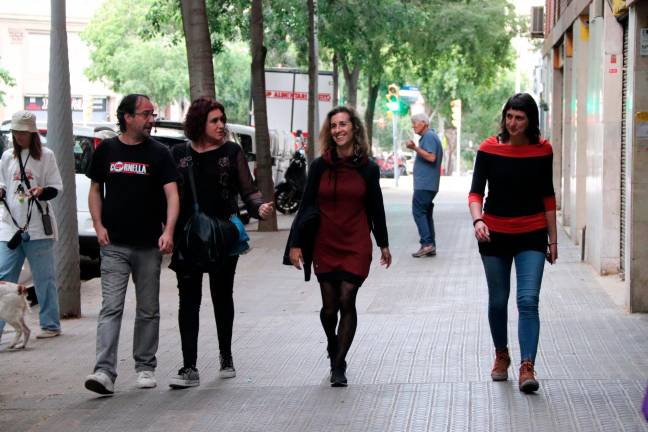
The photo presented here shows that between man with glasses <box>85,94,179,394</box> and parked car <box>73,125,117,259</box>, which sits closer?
man with glasses <box>85,94,179,394</box>

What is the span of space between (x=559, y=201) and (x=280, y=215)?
671 cm

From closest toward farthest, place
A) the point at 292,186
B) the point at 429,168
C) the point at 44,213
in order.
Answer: the point at 44,213
the point at 429,168
the point at 292,186

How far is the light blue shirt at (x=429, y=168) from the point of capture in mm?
16188

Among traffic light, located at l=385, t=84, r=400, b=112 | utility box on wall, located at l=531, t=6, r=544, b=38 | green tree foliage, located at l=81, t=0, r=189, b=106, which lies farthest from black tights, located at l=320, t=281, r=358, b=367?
green tree foliage, located at l=81, t=0, r=189, b=106

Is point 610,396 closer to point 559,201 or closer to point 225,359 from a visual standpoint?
point 225,359

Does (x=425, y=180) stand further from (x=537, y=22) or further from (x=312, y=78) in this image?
(x=537, y=22)

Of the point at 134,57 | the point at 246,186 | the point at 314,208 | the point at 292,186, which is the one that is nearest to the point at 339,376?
the point at 314,208

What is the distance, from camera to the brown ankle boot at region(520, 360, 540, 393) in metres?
7.26

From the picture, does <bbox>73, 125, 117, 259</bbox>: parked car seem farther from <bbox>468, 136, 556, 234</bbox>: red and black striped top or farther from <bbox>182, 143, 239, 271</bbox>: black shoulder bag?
<bbox>468, 136, 556, 234</bbox>: red and black striped top

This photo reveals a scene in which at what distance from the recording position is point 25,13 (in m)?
69.7

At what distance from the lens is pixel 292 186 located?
28234 mm

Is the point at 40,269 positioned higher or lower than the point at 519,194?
lower

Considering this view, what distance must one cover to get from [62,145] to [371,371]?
446 cm

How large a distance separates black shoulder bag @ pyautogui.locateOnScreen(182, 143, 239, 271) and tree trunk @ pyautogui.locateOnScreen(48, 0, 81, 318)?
3.91m
